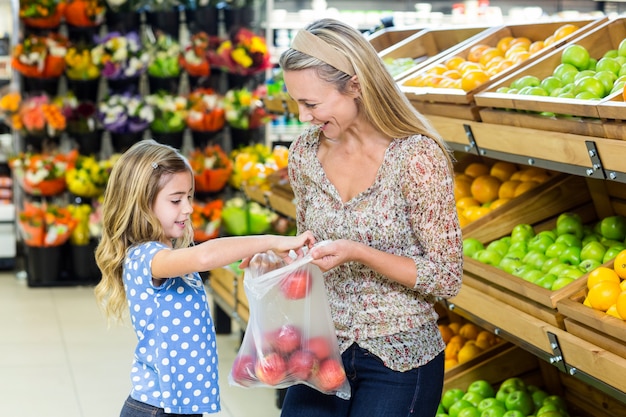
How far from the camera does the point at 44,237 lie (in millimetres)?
7188

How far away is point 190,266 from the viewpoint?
2221 millimetres

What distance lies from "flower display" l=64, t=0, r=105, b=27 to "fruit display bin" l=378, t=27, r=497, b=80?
3117 millimetres

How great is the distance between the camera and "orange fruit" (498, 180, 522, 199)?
11.9 ft

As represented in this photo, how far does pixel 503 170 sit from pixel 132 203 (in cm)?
182

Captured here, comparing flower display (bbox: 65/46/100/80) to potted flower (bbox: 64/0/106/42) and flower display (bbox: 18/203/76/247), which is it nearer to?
potted flower (bbox: 64/0/106/42)

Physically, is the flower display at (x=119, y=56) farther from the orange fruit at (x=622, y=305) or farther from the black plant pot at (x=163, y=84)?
the orange fruit at (x=622, y=305)

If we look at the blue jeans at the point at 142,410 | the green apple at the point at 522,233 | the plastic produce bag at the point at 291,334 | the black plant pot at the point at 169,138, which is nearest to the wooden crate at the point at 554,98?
the green apple at the point at 522,233

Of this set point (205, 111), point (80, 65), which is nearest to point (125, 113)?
point (80, 65)

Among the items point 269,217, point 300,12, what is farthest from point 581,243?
point 300,12

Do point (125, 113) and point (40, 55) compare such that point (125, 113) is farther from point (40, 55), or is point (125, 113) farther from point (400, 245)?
point (400, 245)

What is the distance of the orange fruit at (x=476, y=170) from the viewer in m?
3.91

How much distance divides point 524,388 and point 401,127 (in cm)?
163

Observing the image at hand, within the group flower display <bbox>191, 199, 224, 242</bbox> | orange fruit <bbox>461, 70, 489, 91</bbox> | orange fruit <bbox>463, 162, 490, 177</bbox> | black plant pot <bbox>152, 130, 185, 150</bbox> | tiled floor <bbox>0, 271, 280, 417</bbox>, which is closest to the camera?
orange fruit <bbox>461, 70, 489, 91</bbox>

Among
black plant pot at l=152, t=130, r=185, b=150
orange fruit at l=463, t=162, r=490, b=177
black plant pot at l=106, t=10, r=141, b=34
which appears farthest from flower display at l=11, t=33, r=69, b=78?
orange fruit at l=463, t=162, r=490, b=177
